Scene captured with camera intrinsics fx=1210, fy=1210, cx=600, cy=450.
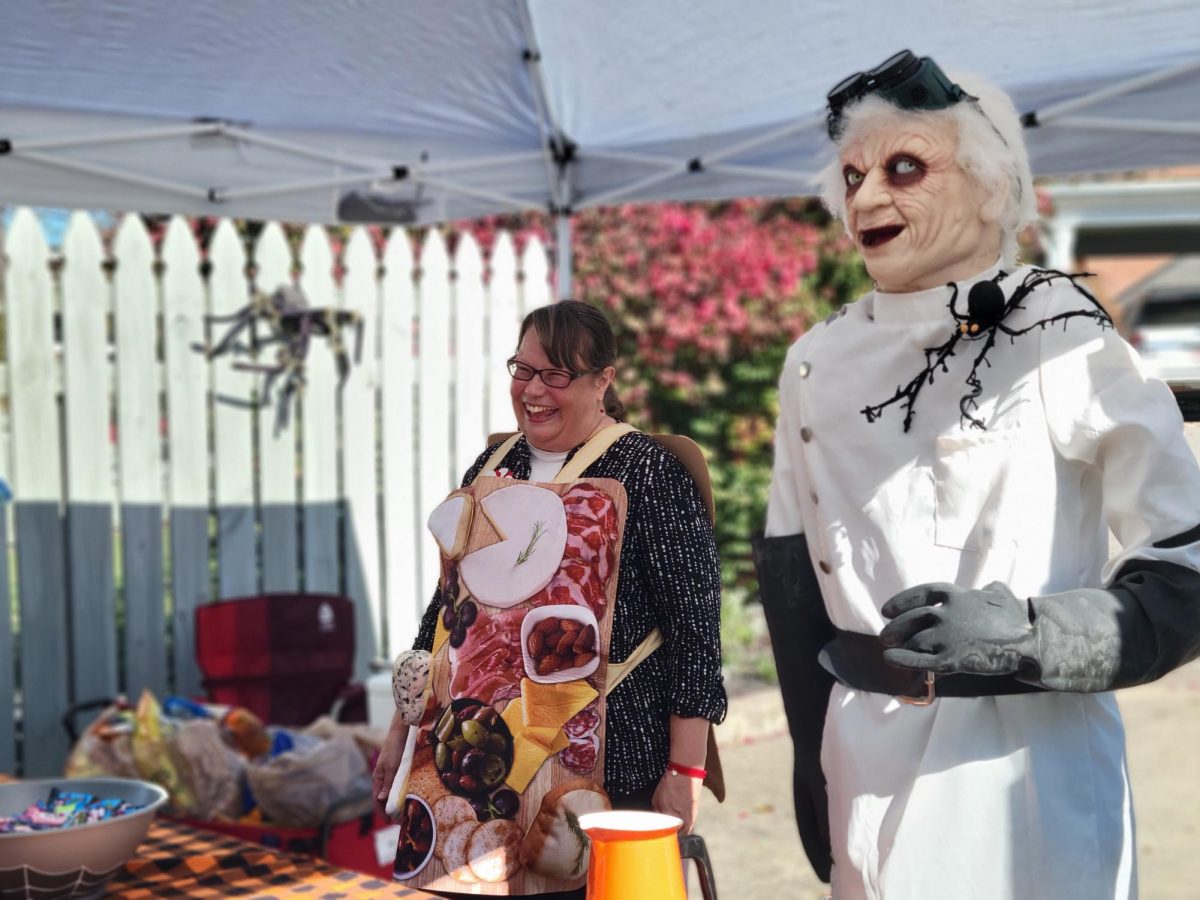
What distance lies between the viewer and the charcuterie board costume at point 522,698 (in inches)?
71.4

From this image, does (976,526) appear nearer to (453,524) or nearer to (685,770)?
(685,770)

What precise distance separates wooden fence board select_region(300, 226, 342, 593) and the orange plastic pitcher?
11.9 feet

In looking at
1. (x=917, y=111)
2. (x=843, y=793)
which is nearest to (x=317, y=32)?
(x=917, y=111)

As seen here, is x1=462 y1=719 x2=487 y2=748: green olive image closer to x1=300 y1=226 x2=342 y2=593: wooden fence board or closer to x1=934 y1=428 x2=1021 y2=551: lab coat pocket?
x1=934 y1=428 x2=1021 y2=551: lab coat pocket

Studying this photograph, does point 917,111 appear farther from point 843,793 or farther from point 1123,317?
point 1123,317

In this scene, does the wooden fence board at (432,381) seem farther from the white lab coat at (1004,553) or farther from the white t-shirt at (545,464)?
the white lab coat at (1004,553)

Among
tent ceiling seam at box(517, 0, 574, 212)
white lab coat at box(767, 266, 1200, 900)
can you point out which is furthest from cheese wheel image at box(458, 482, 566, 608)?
tent ceiling seam at box(517, 0, 574, 212)

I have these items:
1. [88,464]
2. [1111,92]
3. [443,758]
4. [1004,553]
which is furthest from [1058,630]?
[88,464]

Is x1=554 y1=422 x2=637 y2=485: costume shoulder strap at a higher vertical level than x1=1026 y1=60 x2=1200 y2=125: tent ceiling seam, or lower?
lower

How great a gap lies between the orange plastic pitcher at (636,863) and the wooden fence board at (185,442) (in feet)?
11.3

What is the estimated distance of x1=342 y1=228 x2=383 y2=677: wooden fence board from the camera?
4898mm

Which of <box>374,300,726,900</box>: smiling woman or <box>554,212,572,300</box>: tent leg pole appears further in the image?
<box>554,212,572,300</box>: tent leg pole

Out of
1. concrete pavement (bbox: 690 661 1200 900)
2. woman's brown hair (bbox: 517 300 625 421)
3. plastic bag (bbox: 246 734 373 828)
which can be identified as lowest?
concrete pavement (bbox: 690 661 1200 900)

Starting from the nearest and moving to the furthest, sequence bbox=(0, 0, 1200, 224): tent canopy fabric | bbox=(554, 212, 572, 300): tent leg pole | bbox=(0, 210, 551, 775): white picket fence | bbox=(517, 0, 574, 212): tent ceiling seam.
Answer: bbox=(0, 0, 1200, 224): tent canopy fabric < bbox=(517, 0, 574, 212): tent ceiling seam < bbox=(554, 212, 572, 300): tent leg pole < bbox=(0, 210, 551, 775): white picket fence
